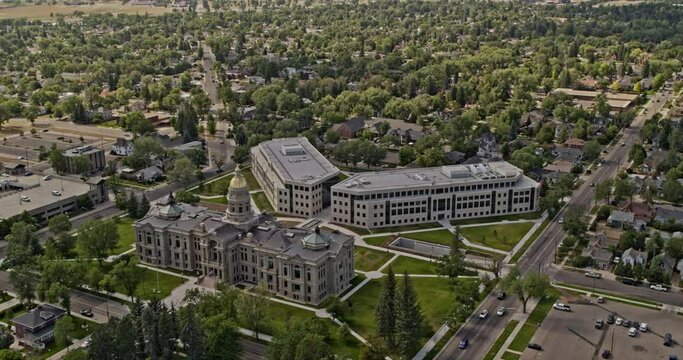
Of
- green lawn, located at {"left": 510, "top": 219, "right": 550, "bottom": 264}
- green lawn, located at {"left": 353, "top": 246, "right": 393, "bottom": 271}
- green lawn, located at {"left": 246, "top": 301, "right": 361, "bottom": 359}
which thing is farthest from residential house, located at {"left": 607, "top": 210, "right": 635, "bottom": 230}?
green lawn, located at {"left": 246, "top": 301, "right": 361, "bottom": 359}

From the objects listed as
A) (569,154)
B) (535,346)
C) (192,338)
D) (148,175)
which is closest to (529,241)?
(535,346)

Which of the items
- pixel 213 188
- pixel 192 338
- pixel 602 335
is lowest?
pixel 602 335

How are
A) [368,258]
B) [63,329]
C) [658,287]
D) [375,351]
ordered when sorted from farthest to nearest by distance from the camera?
[368,258], [658,287], [63,329], [375,351]

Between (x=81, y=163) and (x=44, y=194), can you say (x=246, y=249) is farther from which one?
(x=81, y=163)

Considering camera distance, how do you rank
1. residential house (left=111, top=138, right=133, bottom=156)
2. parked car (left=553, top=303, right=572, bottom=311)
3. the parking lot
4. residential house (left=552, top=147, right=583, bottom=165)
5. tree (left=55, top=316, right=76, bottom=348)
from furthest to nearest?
residential house (left=111, top=138, right=133, bottom=156) → residential house (left=552, top=147, right=583, bottom=165) → parked car (left=553, top=303, right=572, bottom=311) → the parking lot → tree (left=55, top=316, right=76, bottom=348)

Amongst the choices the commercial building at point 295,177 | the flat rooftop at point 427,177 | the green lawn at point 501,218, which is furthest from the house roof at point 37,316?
the green lawn at point 501,218

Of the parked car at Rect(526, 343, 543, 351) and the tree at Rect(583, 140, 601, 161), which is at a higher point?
the tree at Rect(583, 140, 601, 161)

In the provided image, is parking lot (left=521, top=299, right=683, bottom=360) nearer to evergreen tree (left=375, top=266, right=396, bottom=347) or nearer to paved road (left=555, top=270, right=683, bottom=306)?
paved road (left=555, top=270, right=683, bottom=306)
